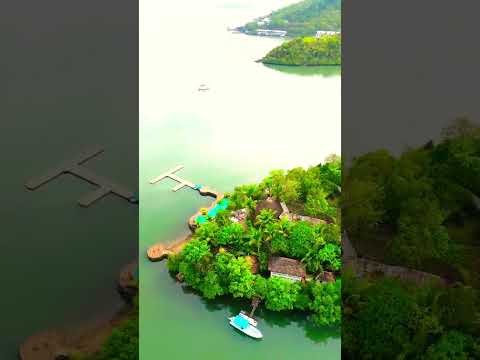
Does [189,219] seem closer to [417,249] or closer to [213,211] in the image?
[213,211]

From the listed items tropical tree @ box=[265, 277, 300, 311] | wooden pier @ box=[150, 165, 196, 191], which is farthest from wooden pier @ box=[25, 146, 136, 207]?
tropical tree @ box=[265, 277, 300, 311]

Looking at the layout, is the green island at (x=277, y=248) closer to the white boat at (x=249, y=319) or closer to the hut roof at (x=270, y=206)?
the hut roof at (x=270, y=206)

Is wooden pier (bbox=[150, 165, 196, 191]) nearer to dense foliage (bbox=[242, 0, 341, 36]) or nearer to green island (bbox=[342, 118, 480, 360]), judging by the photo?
green island (bbox=[342, 118, 480, 360])

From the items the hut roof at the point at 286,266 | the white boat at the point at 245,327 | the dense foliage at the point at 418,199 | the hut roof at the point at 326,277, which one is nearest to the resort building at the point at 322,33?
the dense foliage at the point at 418,199

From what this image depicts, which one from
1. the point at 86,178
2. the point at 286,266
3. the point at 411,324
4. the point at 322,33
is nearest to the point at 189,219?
the point at 286,266

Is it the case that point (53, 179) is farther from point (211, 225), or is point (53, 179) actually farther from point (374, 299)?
point (374, 299)

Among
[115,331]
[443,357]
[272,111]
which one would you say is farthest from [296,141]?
[115,331]
